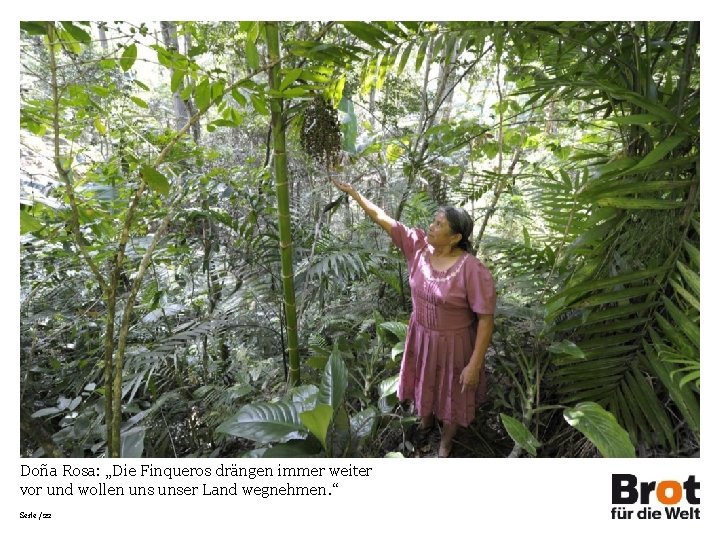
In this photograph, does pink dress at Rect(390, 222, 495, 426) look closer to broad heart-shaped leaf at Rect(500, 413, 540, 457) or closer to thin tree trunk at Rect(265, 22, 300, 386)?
broad heart-shaped leaf at Rect(500, 413, 540, 457)

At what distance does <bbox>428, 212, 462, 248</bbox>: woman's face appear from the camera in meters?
1.83

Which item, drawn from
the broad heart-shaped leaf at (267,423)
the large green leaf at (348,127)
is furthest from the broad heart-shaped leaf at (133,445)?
the large green leaf at (348,127)

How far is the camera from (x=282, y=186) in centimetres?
185

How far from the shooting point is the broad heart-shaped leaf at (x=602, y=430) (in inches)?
59.6

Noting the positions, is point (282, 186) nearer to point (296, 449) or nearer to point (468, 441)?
point (296, 449)

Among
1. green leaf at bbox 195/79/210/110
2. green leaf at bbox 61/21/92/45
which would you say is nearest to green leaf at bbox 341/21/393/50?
green leaf at bbox 195/79/210/110

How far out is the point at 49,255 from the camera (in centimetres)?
257

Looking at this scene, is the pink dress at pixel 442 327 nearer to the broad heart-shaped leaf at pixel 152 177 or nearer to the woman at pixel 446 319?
the woman at pixel 446 319

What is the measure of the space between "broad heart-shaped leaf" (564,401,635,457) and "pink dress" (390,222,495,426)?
1.48 ft

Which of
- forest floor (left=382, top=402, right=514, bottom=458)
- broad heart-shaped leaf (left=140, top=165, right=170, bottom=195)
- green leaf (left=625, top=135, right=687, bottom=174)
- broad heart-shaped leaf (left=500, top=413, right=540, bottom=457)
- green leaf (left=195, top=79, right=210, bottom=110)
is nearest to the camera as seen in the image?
broad heart-shaped leaf (left=140, top=165, right=170, bottom=195)

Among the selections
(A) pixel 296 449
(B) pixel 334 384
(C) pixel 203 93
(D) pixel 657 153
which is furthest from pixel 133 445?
(D) pixel 657 153
